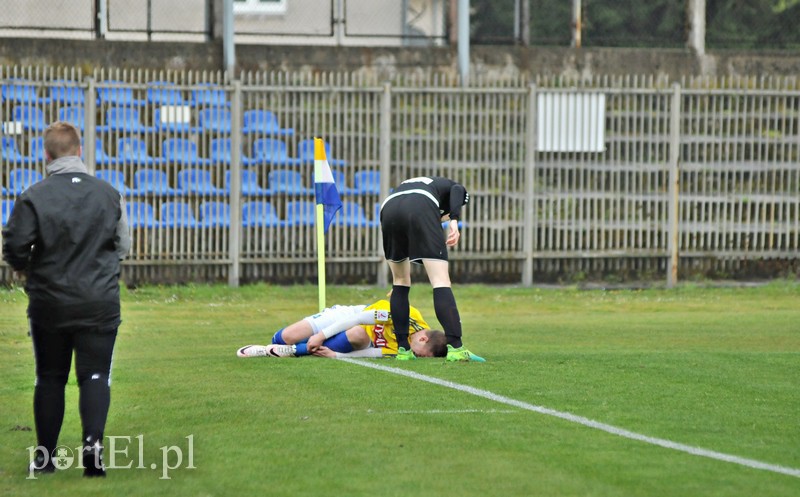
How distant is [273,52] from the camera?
2227cm

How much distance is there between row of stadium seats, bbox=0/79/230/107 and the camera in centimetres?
1964

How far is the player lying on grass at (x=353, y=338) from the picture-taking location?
11.9m

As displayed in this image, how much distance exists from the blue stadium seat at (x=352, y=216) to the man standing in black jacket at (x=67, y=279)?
13031 millimetres

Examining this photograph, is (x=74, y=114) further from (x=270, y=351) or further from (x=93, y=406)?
(x=93, y=406)

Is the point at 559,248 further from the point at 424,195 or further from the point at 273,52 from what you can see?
the point at 424,195

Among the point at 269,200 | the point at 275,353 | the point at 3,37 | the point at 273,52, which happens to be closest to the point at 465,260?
the point at 269,200

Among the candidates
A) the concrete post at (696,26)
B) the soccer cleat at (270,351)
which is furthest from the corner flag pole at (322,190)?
the concrete post at (696,26)

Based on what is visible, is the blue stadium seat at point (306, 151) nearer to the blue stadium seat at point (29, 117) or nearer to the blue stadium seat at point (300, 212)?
the blue stadium seat at point (300, 212)

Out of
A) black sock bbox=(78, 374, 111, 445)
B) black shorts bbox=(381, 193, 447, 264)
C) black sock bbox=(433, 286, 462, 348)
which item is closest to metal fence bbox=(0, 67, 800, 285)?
black shorts bbox=(381, 193, 447, 264)

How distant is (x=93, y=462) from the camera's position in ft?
23.4

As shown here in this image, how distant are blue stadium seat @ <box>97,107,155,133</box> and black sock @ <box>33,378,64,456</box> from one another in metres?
12.9

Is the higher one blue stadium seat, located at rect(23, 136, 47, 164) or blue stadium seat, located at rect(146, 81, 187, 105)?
blue stadium seat, located at rect(146, 81, 187, 105)

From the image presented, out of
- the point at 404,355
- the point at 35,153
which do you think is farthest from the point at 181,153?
the point at 404,355

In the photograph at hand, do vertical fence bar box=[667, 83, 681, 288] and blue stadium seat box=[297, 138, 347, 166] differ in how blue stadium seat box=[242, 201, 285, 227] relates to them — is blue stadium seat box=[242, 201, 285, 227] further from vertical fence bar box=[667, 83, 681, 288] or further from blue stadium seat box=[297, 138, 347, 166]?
vertical fence bar box=[667, 83, 681, 288]
